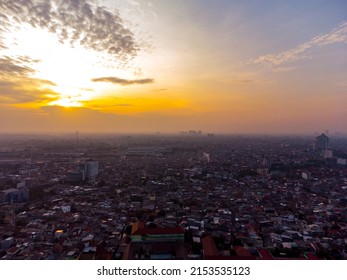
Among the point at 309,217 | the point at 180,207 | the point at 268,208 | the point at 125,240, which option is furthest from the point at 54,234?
the point at 309,217

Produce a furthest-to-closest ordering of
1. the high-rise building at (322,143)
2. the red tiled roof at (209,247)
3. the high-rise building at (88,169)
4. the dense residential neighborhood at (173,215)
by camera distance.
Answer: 1. the high-rise building at (322,143)
2. the high-rise building at (88,169)
3. the dense residential neighborhood at (173,215)
4. the red tiled roof at (209,247)

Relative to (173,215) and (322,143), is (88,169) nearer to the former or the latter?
(173,215)

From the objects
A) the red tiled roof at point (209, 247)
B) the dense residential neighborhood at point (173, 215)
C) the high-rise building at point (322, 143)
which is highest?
the high-rise building at point (322, 143)

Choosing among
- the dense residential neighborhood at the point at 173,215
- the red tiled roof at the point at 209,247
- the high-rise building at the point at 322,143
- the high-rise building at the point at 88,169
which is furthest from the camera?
the high-rise building at the point at 322,143

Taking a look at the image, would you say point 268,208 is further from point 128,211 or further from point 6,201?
point 6,201

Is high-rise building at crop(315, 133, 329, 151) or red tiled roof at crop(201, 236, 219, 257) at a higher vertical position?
high-rise building at crop(315, 133, 329, 151)

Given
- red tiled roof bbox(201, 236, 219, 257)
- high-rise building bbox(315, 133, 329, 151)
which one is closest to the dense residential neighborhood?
red tiled roof bbox(201, 236, 219, 257)

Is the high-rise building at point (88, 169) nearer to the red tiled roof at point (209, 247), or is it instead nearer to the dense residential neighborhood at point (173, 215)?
the dense residential neighborhood at point (173, 215)

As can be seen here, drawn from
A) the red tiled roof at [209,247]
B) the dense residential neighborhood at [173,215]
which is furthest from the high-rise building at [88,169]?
the red tiled roof at [209,247]

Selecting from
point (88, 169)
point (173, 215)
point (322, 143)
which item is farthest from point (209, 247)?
point (322, 143)

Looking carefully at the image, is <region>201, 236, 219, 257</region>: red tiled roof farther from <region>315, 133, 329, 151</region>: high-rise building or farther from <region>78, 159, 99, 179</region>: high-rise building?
<region>315, 133, 329, 151</region>: high-rise building

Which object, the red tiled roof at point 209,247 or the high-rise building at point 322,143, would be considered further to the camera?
the high-rise building at point 322,143
